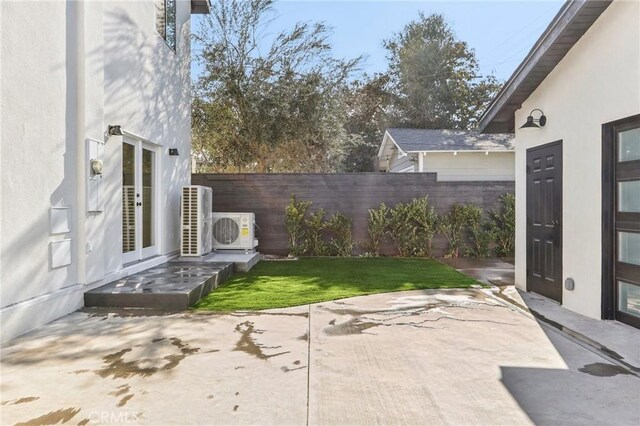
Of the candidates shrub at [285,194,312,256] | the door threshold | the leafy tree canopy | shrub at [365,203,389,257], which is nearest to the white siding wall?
the leafy tree canopy

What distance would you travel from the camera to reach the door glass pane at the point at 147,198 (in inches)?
262

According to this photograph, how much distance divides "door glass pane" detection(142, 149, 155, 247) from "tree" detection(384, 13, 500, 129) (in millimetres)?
16830

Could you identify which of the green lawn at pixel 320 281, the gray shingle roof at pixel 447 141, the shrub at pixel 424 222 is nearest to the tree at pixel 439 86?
the gray shingle roof at pixel 447 141

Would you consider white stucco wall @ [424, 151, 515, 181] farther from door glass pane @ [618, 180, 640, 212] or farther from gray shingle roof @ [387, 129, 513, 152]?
door glass pane @ [618, 180, 640, 212]

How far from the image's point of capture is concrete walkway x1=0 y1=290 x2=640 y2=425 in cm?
235

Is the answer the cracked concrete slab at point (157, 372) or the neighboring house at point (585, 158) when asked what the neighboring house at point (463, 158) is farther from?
the cracked concrete slab at point (157, 372)

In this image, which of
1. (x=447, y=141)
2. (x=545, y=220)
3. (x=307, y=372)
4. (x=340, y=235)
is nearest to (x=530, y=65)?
(x=545, y=220)

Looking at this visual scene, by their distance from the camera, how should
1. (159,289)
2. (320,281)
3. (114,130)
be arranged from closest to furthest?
(159,289) → (114,130) → (320,281)

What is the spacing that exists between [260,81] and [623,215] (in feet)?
29.1

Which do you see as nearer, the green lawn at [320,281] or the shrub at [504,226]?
the green lawn at [320,281]

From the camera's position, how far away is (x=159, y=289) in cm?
483

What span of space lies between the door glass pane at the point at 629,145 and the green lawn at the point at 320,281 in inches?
106

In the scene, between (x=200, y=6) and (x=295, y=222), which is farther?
(x=295, y=222)

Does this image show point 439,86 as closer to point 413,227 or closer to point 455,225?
point 455,225
